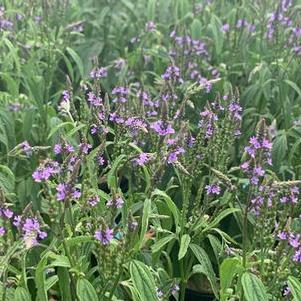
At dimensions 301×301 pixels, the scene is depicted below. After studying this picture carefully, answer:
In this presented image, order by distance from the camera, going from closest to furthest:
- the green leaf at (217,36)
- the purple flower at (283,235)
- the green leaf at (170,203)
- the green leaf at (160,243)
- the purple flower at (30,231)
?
the purple flower at (30,231) → the purple flower at (283,235) → the green leaf at (170,203) → the green leaf at (160,243) → the green leaf at (217,36)

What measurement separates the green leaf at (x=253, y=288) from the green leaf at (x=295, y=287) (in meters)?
0.11

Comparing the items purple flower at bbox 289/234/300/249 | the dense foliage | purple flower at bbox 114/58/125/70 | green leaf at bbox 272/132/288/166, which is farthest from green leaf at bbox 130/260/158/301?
purple flower at bbox 114/58/125/70

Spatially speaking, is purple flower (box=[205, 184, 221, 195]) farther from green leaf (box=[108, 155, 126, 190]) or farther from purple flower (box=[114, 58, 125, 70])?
purple flower (box=[114, 58, 125, 70])

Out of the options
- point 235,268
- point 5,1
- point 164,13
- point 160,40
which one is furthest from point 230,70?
point 235,268

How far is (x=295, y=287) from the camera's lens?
211 centimetres

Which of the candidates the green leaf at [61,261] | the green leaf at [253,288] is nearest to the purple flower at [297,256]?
the green leaf at [253,288]

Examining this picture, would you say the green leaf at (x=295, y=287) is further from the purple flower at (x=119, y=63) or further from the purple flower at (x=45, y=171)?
the purple flower at (x=119, y=63)

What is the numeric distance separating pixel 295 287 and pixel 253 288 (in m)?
0.15

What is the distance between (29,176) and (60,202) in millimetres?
1325

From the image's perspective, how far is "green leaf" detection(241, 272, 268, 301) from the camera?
6.71 feet

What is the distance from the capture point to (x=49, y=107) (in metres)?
3.57

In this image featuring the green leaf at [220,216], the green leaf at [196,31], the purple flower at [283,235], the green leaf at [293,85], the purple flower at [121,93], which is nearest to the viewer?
the purple flower at [283,235]

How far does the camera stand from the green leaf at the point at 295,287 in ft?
6.85

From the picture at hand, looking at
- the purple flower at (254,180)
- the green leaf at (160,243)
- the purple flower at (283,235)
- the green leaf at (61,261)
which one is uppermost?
the purple flower at (254,180)
